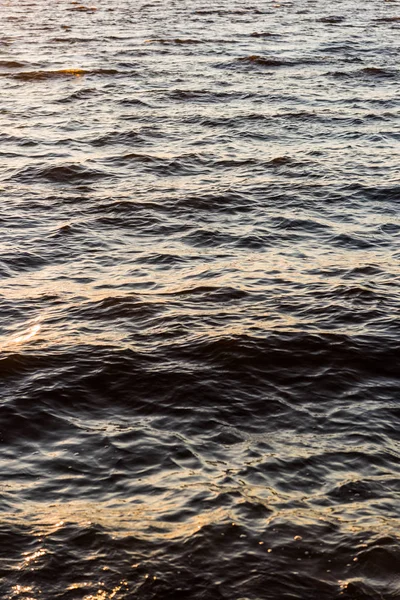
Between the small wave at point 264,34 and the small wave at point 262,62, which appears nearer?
the small wave at point 262,62

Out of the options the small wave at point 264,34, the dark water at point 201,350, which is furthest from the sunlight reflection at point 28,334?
the small wave at point 264,34

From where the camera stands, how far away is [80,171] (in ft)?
50.6

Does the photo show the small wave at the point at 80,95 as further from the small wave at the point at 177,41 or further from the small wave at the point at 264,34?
the small wave at the point at 264,34

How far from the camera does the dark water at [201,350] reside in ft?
20.3

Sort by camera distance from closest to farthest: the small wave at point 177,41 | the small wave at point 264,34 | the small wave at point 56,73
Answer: the small wave at point 56,73, the small wave at point 177,41, the small wave at point 264,34

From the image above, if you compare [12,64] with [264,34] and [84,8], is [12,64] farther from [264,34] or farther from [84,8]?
[84,8]

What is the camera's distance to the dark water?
6.18m

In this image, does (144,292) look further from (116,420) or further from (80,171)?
(80,171)

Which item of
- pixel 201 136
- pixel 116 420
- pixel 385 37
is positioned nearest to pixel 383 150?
pixel 201 136

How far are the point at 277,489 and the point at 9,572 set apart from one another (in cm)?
209

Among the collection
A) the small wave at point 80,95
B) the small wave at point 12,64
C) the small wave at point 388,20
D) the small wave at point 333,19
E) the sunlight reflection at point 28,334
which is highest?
the small wave at point 12,64

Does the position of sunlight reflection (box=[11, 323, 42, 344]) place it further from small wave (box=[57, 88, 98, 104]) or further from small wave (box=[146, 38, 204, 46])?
small wave (box=[146, 38, 204, 46])

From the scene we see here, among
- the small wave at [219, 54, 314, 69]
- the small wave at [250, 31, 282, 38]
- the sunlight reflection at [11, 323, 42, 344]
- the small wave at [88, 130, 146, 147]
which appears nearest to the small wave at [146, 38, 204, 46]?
the small wave at [250, 31, 282, 38]

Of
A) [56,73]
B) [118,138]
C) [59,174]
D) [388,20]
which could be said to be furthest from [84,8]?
[59,174]
